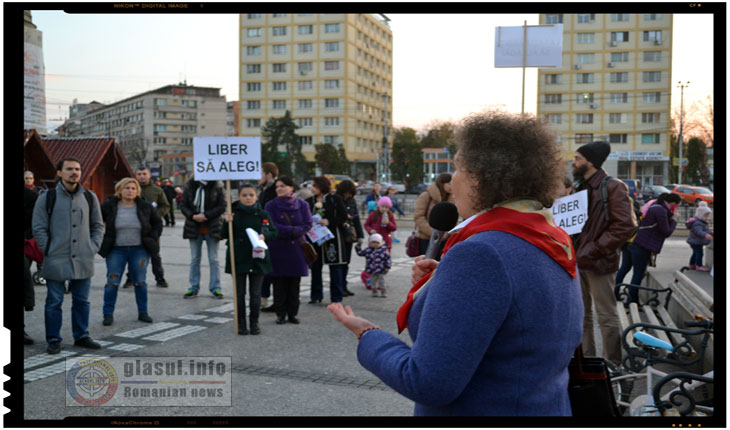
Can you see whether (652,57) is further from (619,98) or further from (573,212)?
(573,212)

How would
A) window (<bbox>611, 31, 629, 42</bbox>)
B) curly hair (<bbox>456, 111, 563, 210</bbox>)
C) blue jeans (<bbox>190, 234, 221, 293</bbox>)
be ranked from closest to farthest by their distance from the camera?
curly hair (<bbox>456, 111, 563, 210</bbox>) < blue jeans (<bbox>190, 234, 221, 293</bbox>) < window (<bbox>611, 31, 629, 42</bbox>)

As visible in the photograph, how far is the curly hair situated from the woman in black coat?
674 centimetres

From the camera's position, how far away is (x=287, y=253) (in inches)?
313

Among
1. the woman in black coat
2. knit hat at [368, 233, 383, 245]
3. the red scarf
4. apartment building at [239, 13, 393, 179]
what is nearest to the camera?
the red scarf

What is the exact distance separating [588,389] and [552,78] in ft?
227

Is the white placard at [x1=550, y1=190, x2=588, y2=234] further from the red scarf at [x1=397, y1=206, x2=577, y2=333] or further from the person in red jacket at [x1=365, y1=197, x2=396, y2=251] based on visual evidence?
the person in red jacket at [x1=365, y1=197, x2=396, y2=251]

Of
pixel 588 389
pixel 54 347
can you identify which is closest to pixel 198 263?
pixel 54 347

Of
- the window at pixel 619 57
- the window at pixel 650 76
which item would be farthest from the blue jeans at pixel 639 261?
the window at pixel 619 57

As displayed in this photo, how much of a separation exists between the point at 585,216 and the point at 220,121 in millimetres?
142757

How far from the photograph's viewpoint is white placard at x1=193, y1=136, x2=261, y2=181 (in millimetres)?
7449

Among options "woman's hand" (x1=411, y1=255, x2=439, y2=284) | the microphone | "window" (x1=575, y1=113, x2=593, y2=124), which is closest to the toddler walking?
the microphone

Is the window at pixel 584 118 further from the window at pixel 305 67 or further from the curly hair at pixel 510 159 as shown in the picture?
the curly hair at pixel 510 159

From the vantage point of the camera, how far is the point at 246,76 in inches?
3514

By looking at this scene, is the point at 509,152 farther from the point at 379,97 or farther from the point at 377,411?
the point at 379,97
